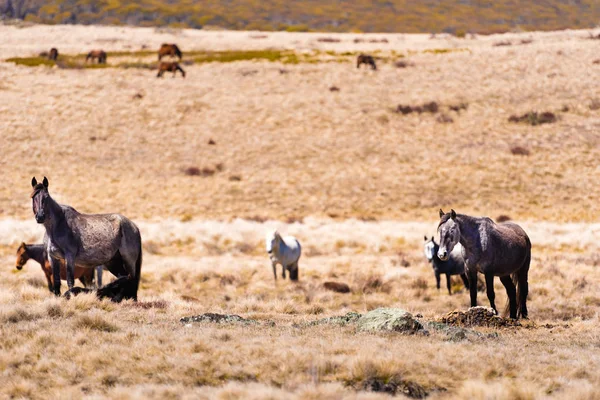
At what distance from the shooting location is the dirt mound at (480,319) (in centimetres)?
1302

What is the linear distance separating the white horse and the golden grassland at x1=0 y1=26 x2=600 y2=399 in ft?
2.51

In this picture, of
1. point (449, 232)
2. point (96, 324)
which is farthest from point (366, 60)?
point (96, 324)

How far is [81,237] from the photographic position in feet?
42.6

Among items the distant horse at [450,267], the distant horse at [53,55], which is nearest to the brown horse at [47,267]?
the distant horse at [450,267]

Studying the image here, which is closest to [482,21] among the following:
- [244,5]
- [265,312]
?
[244,5]

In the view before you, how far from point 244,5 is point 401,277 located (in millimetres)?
185303

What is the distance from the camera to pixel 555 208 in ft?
120

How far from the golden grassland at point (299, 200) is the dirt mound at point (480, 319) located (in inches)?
13.1

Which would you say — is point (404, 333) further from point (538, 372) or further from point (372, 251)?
point (372, 251)

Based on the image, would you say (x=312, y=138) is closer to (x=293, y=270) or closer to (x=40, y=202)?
(x=293, y=270)

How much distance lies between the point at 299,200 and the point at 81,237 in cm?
2542

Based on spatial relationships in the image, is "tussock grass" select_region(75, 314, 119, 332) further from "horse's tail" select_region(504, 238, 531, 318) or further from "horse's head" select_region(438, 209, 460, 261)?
"horse's tail" select_region(504, 238, 531, 318)

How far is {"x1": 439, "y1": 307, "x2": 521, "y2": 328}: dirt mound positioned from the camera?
42.7 ft

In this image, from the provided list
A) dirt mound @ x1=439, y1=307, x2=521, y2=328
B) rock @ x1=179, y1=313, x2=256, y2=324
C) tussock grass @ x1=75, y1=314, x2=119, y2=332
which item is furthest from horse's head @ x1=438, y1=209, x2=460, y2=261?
tussock grass @ x1=75, y1=314, x2=119, y2=332
